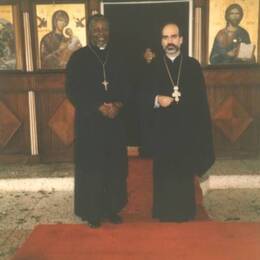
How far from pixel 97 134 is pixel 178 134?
2.70 feet

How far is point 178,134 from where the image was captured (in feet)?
15.5

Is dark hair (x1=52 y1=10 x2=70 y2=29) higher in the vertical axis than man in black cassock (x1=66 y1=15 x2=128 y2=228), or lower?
higher

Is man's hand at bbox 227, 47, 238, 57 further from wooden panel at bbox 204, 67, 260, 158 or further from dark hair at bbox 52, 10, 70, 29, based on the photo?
dark hair at bbox 52, 10, 70, 29

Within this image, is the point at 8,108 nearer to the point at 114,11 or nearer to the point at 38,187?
the point at 38,187

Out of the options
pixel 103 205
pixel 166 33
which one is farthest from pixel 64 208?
pixel 166 33

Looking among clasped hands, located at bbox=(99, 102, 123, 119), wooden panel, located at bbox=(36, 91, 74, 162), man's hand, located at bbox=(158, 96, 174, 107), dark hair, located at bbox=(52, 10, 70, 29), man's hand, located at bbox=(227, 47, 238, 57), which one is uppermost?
dark hair, located at bbox=(52, 10, 70, 29)

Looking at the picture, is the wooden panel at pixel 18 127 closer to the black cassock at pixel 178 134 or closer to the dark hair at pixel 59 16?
the dark hair at pixel 59 16

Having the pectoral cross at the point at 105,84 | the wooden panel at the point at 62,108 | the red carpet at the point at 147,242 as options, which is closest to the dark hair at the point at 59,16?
the wooden panel at the point at 62,108

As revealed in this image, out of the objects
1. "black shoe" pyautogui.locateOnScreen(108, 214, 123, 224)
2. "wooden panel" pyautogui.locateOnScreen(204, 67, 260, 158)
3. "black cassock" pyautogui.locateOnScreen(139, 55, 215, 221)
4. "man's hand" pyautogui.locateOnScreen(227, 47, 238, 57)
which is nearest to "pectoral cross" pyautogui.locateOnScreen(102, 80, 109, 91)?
"black cassock" pyautogui.locateOnScreen(139, 55, 215, 221)

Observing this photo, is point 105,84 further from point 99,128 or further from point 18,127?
point 18,127

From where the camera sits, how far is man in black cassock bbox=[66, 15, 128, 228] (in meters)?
4.68

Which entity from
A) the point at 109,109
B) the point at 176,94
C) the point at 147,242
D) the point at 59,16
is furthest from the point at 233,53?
the point at 147,242

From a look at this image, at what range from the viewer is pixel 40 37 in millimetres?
7031

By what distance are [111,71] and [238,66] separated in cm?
298
